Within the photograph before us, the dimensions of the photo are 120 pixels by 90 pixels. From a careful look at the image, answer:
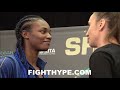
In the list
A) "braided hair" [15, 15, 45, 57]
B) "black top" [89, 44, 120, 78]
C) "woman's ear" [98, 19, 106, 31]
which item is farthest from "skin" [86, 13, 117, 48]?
"braided hair" [15, 15, 45, 57]

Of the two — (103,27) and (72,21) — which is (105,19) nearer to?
(103,27)

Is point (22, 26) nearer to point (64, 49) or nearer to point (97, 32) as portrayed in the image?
point (64, 49)

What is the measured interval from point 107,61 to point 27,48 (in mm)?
999

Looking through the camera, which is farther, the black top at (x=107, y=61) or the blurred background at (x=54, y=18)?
the blurred background at (x=54, y=18)

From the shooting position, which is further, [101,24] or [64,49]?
[64,49]

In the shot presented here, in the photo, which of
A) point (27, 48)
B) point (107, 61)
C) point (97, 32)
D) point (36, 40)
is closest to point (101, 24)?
point (97, 32)

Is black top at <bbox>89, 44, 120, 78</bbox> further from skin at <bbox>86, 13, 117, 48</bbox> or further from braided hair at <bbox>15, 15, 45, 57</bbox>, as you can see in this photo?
braided hair at <bbox>15, 15, 45, 57</bbox>

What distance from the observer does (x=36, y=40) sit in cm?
420

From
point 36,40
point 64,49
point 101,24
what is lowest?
point 64,49

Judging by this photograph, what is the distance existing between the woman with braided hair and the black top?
63 cm

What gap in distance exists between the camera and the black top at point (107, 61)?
375 cm

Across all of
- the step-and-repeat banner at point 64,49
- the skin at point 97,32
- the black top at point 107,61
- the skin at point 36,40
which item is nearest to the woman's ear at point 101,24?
the skin at point 97,32

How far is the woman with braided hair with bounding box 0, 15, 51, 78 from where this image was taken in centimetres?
412

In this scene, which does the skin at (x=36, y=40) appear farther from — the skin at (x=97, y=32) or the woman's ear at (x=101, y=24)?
the woman's ear at (x=101, y=24)
